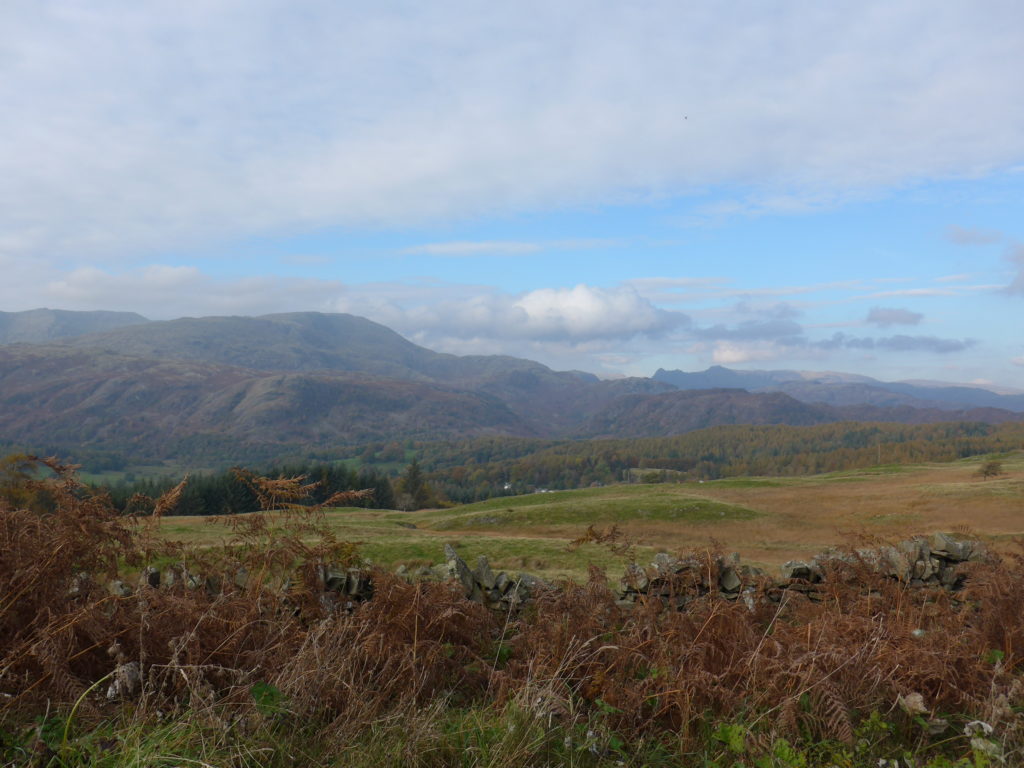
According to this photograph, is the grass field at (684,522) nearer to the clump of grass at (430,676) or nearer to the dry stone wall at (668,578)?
the dry stone wall at (668,578)

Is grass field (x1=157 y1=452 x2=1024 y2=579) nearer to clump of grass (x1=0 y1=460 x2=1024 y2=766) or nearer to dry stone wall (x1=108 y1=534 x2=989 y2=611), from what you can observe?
dry stone wall (x1=108 y1=534 x2=989 y2=611)

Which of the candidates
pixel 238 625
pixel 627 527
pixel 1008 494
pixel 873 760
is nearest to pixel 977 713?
pixel 873 760

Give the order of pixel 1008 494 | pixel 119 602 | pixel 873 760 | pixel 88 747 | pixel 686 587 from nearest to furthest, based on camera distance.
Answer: pixel 88 747 < pixel 873 760 < pixel 119 602 < pixel 686 587 < pixel 1008 494

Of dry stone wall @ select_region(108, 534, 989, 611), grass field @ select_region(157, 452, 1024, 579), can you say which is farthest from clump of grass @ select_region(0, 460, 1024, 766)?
grass field @ select_region(157, 452, 1024, 579)

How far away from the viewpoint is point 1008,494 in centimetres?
4656

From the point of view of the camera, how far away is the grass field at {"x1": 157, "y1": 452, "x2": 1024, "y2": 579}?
27594 millimetres

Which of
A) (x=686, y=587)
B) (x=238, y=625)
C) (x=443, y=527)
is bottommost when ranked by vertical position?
(x=443, y=527)

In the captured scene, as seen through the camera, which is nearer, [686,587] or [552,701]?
[552,701]

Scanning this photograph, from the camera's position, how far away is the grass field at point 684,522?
90.5 ft

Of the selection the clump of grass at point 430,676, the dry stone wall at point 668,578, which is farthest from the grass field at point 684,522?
the clump of grass at point 430,676

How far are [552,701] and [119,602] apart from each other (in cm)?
468

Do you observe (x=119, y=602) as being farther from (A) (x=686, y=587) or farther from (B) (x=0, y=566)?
(A) (x=686, y=587)

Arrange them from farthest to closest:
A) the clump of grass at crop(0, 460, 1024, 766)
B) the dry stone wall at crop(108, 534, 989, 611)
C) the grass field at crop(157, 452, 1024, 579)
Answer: the grass field at crop(157, 452, 1024, 579) < the dry stone wall at crop(108, 534, 989, 611) < the clump of grass at crop(0, 460, 1024, 766)

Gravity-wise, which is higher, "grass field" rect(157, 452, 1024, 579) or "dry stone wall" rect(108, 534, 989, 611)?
"dry stone wall" rect(108, 534, 989, 611)
